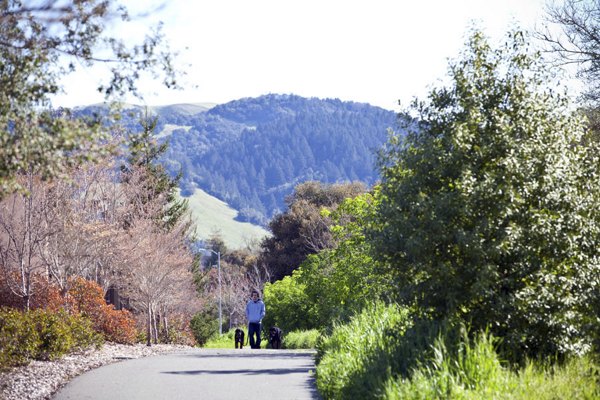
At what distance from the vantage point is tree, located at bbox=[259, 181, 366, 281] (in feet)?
193

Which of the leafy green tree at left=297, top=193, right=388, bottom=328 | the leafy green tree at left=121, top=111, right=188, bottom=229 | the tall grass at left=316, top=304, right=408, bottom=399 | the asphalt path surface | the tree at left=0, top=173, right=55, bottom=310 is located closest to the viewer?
the tall grass at left=316, top=304, right=408, bottom=399

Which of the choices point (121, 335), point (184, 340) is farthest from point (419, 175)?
point (184, 340)

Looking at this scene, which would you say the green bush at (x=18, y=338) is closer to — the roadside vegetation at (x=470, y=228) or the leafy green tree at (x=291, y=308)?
the roadside vegetation at (x=470, y=228)

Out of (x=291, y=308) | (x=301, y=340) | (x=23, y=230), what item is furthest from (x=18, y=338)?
(x=291, y=308)

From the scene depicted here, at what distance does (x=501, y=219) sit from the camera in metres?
10.7

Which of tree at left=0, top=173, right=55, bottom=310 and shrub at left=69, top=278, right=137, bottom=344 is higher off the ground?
tree at left=0, top=173, right=55, bottom=310

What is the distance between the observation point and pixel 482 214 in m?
10.7

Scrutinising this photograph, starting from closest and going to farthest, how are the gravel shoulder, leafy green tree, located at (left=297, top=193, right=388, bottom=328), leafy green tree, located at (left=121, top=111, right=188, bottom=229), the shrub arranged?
1. the gravel shoulder
2. leafy green tree, located at (left=297, top=193, right=388, bottom=328)
3. the shrub
4. leafy green tree, located at (left=121, top=111, right=188, bottom=229)

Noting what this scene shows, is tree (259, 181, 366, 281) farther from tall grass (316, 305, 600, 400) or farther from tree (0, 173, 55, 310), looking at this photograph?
tall grass (316, 305, 600, 400)

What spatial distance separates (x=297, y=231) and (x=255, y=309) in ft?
108

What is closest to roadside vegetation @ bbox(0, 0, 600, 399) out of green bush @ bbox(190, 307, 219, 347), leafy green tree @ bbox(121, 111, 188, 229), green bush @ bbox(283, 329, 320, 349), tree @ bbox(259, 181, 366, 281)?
green bush @ bbox(283, 329, 320, 349)

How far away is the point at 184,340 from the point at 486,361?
32929 millimetres

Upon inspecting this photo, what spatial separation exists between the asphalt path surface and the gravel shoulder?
263mm

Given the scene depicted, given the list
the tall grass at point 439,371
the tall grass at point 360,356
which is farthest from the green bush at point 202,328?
the tall grass at point 439,371
